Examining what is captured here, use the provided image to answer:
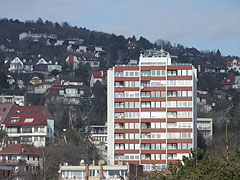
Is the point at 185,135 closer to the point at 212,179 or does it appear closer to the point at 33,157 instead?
the point at 33,157

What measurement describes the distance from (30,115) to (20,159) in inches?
749

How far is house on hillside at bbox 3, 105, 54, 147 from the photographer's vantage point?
4594 inches

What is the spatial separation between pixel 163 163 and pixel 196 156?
57.0 m

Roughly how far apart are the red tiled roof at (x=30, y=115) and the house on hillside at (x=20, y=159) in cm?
1168

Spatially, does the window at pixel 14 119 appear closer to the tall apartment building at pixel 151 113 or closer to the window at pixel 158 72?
the tall apartment building at pixel 151 113

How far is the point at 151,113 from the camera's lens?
4136 inches

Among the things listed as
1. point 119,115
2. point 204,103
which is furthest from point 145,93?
point 204,103

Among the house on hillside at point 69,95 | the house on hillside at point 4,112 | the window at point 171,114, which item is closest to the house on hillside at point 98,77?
the house on hillside at point 69,95

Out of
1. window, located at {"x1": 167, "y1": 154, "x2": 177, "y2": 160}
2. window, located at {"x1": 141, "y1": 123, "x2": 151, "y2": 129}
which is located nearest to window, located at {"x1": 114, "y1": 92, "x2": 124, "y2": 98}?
window, located at {"x1": 141, "y1": 123, "x2": 151, "y2": 129}

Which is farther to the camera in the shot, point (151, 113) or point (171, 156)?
point (151, 113)

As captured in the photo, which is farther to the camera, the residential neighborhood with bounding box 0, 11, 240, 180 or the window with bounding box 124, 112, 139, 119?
the window with bounding box 124, 112, 139, 119

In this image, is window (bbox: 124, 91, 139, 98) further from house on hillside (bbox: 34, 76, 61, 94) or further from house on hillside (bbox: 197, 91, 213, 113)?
house on hillside (bbox: 34, 76, 61, 94)

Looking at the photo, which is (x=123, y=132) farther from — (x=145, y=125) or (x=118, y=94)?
(x=118, y=94)

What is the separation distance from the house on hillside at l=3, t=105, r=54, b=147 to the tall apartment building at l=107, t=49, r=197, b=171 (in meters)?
13.4
